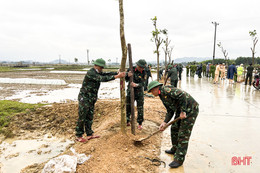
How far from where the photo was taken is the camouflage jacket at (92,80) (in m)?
3.69

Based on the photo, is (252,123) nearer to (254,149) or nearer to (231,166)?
(254,149)

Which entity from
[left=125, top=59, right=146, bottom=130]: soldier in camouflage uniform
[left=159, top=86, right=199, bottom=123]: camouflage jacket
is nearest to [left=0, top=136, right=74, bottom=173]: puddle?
[left=125, top=59, right=146, bottom=130]: soldier in camouflage uniform

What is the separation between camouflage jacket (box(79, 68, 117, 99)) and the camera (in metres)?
3.69

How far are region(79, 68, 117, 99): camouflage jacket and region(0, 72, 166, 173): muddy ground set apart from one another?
1.06m

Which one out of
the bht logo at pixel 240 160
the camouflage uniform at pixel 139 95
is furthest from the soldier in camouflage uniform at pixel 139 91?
the bht logo at pixel 240 160

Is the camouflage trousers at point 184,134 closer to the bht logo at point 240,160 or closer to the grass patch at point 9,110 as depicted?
the bht logo at point 240,160

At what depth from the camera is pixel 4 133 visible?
17.4 ft

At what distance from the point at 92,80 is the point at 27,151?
8.07 feet

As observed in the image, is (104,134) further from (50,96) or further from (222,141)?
(50,96)

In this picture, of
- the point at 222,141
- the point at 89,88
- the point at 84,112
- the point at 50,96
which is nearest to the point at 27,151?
the point at 84,112

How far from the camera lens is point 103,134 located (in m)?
4.31

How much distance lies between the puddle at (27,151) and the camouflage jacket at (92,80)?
5.52 feet

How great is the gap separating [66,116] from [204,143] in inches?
177

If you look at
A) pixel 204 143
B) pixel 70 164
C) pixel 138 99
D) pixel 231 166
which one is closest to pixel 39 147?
pixel 70 164
